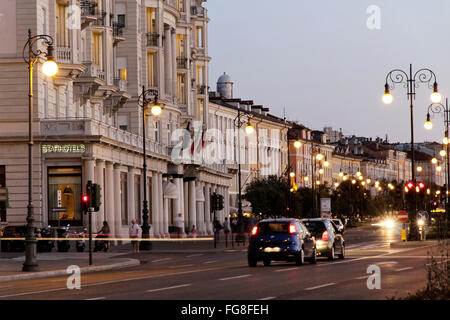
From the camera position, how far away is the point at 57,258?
1868 inches

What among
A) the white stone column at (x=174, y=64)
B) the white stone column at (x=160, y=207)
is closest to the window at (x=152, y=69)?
the white stone column at (x=174, y=64)

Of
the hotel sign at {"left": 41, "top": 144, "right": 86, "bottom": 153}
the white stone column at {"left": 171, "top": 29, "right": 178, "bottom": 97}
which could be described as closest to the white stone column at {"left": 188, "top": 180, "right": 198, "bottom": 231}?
the white stone column at {"left": 171, "top": 29, "right": 178, "bottom": 97}

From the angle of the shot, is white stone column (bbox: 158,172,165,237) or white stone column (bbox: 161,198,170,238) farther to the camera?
white stone column (bbox: 158,172,165,237)

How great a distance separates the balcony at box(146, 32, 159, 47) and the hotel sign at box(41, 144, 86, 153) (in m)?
24.0

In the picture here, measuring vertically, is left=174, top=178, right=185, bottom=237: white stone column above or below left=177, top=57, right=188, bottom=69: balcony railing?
below

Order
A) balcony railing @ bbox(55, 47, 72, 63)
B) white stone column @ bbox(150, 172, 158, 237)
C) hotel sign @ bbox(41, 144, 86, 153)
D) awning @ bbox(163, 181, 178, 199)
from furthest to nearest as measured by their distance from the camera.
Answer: awning @ bbox(163, 181, 178, 199) → white stone column @ bbox(150, 172, 158, 237) → balcony railing @ bbox(55, 47, 72, 63) → hotel sign @ bbox(41, 144, 86, 153)

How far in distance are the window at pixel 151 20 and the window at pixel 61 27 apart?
67.0ft

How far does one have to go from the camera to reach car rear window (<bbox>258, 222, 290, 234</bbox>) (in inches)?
1359

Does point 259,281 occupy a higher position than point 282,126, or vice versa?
point 282,126

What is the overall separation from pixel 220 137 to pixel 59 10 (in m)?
60.6

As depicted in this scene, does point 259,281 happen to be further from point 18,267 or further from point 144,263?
point 144,263

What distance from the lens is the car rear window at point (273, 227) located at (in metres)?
34.5

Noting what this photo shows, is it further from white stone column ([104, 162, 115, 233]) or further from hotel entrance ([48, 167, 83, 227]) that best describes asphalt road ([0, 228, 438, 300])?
white stone column ([104, 162, 115, 233])

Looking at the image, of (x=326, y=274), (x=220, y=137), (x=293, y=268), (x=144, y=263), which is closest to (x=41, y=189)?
(x=144, y=263)
